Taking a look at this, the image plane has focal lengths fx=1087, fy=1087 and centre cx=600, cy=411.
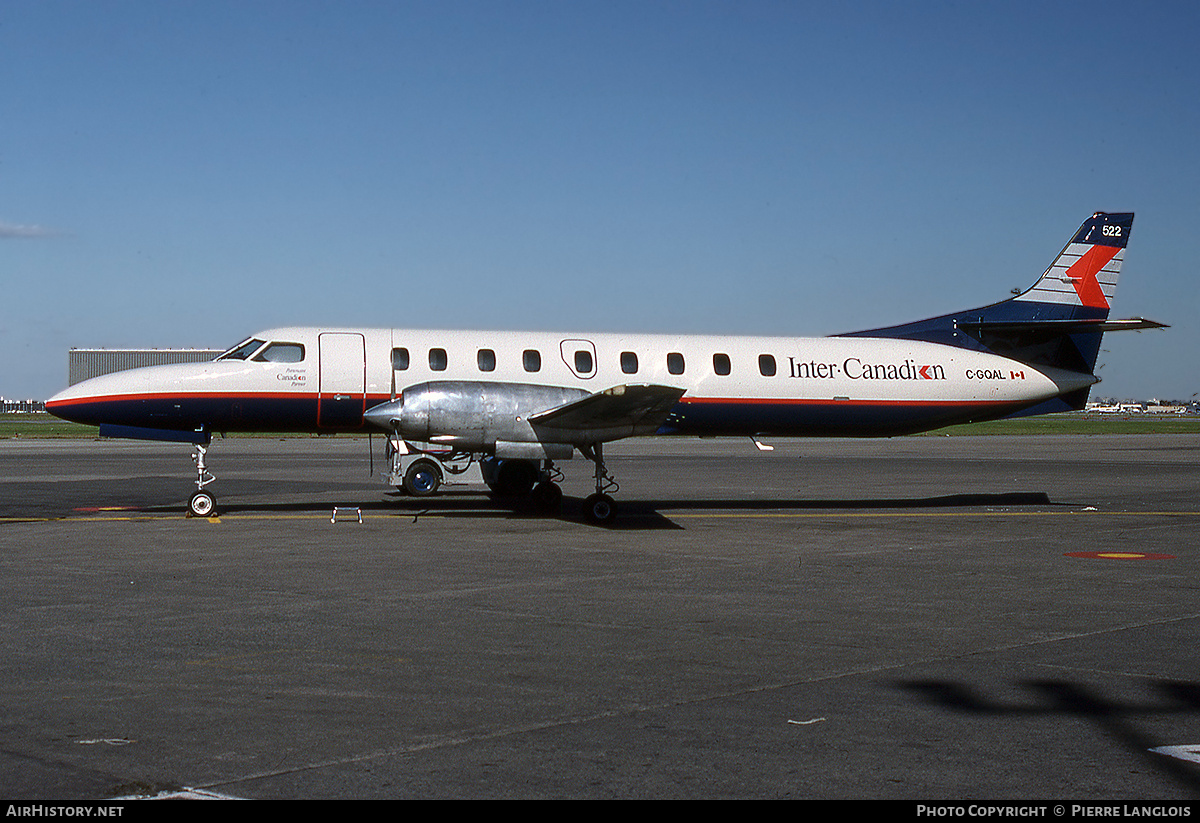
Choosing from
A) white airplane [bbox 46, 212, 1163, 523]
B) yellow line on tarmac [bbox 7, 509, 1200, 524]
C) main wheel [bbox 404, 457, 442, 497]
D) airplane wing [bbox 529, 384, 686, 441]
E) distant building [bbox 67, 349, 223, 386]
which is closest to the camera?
airplane wing [bbox 529, 384, 686, 441]

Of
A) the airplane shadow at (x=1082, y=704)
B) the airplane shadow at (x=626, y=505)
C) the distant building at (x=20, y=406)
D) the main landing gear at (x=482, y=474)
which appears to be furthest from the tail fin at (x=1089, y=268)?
the distant building at (x=20, y=406)

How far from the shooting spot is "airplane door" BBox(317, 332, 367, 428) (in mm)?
18859

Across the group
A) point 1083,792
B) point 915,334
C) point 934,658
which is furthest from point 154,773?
point 915,334

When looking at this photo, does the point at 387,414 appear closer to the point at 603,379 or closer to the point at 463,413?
the point at 463,413

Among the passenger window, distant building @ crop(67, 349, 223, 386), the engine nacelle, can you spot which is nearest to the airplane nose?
the engine nacelle

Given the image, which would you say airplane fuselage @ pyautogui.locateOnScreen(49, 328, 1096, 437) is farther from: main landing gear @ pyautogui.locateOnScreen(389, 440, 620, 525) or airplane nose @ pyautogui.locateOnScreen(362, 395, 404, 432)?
main landing gear @ pyautogui.locateOnScreen(389, 440, 620, 525)

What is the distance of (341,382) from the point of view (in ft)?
61.9

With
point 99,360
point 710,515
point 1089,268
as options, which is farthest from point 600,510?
point 99,360

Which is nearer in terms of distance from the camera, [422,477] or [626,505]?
[626,505]

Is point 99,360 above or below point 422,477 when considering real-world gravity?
above

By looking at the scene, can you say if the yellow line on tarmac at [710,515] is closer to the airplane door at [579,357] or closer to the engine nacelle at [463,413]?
the engine nacelle at [463,413]

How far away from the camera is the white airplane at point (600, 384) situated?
57.7ft

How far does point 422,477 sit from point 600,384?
500 cm

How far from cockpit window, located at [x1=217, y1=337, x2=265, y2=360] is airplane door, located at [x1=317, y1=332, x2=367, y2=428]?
3.58ft
